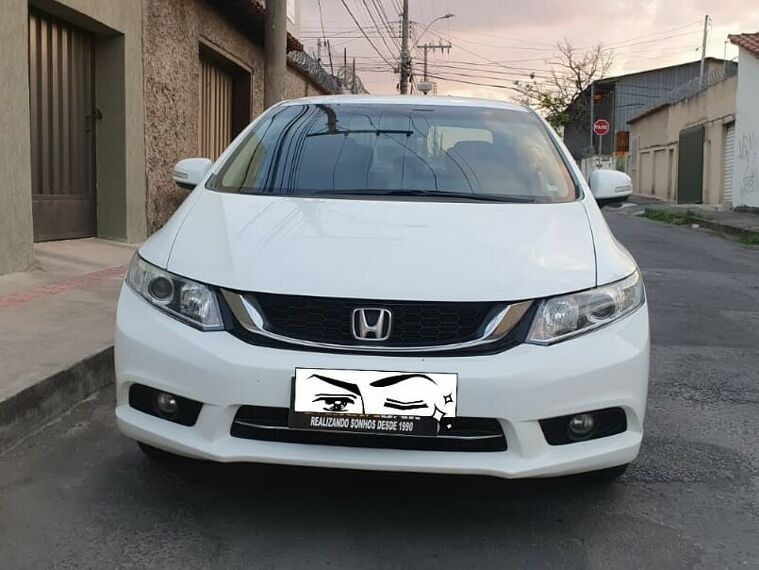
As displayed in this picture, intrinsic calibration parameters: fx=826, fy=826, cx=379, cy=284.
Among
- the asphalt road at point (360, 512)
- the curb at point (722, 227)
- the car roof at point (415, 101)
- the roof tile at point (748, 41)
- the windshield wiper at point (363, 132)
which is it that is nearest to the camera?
the asphalt road at point (360, 512)

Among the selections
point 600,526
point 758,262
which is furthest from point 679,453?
point 758,262

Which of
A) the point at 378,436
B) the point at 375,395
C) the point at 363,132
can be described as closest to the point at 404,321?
the point at 375,395

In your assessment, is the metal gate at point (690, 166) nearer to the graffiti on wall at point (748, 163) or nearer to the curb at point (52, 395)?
the graffiti on wall at point (748, 163)

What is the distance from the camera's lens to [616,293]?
274 cm

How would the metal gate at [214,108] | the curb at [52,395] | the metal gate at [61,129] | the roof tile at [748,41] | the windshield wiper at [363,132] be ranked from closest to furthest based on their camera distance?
1. the curb at [52,395]
2. the windshield wiper at [363,132]
3. the metal gate at [61,129]
4. the metal gate at [214,108]
5. the roof tile at [748,41]

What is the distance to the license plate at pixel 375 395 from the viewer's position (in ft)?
8.04

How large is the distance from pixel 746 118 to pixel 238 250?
21.5 m

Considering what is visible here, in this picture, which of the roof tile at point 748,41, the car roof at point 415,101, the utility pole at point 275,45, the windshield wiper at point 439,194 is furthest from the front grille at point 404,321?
the roof tile at point 748,41

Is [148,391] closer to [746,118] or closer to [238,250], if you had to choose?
[238,250]

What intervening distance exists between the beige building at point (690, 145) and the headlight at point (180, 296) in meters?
23.0

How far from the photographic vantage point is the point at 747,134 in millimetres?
21344

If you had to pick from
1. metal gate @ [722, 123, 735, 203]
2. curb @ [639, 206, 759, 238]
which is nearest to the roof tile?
metal gate @ [722, 123, 735, 203]

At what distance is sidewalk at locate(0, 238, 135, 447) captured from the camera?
3.66m

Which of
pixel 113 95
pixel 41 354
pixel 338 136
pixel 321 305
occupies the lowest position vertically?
pixel 41 354
